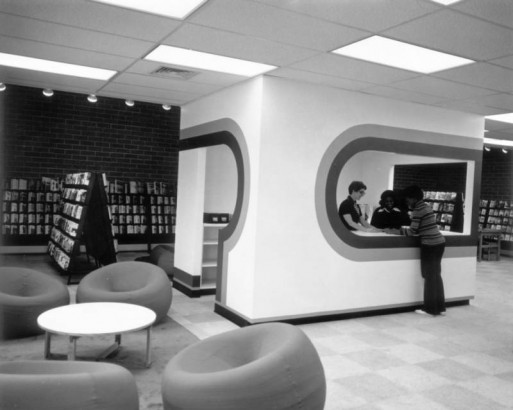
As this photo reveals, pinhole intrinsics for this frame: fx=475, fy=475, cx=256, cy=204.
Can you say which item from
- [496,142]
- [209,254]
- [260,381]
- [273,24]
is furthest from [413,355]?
[496,142]

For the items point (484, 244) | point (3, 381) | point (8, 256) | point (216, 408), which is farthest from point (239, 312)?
point (484, 244)

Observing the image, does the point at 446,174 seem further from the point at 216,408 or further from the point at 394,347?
the point at 216,408

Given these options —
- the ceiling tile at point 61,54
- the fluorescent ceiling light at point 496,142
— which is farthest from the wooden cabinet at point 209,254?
the fluorescent ceiling light at point 496,142

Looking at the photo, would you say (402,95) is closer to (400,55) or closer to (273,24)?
(400,55)

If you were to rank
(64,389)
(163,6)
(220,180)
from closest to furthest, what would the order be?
(64,389)
(163,6)
(220,180)

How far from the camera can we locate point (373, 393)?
140 inches

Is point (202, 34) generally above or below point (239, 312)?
above

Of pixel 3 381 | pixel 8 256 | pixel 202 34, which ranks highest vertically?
pixel 202 34

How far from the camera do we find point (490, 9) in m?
3.00

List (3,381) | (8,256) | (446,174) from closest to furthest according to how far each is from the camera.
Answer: (3,381), (8,256), (446,174)

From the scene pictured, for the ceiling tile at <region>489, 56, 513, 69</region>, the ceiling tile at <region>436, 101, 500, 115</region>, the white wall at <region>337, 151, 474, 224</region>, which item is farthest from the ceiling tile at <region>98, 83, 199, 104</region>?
the ceiling tile at <region>489, 56, 513, 69</region>

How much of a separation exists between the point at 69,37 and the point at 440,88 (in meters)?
3.76

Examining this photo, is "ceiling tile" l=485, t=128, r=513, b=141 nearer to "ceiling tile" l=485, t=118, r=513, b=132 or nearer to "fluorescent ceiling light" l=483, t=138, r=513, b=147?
"ceiling tile" l=485, t=118, r=513, b=132

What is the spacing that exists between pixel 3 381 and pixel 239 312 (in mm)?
3238
